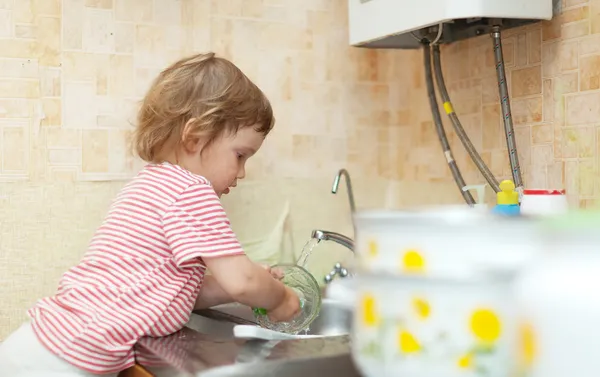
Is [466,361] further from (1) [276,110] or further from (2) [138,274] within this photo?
(1) [276,110]

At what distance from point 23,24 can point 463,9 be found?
918 mm

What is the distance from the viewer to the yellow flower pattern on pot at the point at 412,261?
68cm

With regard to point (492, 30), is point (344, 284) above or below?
below

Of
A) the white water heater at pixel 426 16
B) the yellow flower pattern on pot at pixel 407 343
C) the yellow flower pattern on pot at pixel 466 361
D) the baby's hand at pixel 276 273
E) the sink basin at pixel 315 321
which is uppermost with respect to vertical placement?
the white water heater at pixel 426 16

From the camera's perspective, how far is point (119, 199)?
4.49 feet

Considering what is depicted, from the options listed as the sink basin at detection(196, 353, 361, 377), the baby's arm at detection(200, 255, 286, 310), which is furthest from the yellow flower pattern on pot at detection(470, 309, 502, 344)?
the baby's arm at detection(200, 255, 286, 310)

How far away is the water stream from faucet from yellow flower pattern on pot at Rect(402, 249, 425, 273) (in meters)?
1.00

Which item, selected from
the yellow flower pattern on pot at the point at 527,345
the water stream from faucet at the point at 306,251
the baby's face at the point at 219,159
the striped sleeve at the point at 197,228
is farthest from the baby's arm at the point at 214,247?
the yellow flower pattern on pot at the point at 527,345

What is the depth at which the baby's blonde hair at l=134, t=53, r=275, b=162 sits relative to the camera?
4.44ft

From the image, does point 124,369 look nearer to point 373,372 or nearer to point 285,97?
point 373,372

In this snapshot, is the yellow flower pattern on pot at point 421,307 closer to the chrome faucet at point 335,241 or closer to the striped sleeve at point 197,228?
the striped sleeve at point 197,228

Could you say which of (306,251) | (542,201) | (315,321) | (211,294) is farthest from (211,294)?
(542,201)

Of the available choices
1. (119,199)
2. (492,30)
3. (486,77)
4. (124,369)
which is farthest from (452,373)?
(486,77)

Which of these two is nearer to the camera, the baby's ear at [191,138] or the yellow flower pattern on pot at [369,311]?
the yellow flower pattern on pot at [369,311]
